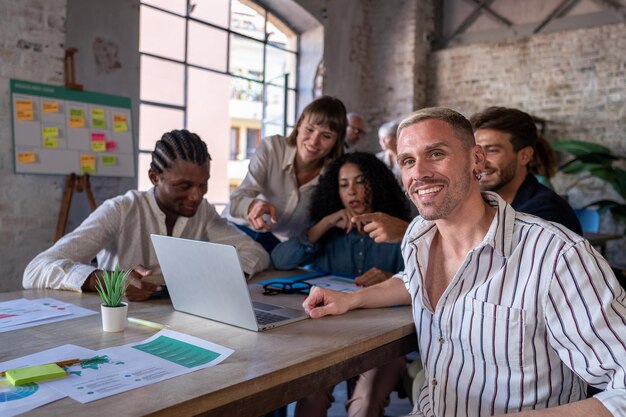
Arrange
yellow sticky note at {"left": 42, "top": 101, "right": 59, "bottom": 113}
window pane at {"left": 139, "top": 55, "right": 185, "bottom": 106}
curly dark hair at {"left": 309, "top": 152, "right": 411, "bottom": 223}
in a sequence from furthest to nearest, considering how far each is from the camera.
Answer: window pane at {"left": 139, "top": 55, "right": 185, "bottom": 106}, yellow sticky note at {"left": 42, "top": 101, "right": 59, "bottom": 113}, curly dark hair at {"left": 309, "top": 152, "right": 411, "bottom": 223}

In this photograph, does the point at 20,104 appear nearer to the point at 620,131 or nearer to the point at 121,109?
the point at 121,109

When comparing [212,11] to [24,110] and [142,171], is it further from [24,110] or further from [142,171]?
[24,110]

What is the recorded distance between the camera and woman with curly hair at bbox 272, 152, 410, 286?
2617 millimetres

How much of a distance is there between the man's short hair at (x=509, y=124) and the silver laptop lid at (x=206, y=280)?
143 cm

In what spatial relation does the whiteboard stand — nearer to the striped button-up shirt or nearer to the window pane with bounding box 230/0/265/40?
the window pane with bounding box 230/0/265/40

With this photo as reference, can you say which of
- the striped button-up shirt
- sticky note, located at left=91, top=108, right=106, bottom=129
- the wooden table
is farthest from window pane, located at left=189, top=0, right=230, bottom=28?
the striped button-up shirt

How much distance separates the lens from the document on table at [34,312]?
5.20 feet

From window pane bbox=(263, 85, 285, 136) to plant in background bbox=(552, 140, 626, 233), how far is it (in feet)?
11.0

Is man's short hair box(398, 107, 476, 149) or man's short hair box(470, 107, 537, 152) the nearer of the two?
man's short hair box(398, 107, 476, 149)

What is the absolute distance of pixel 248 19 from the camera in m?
7.11

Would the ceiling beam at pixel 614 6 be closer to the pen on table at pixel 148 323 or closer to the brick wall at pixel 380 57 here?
the brick wall at pixel 380 57

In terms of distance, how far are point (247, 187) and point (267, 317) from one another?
4.72 ft

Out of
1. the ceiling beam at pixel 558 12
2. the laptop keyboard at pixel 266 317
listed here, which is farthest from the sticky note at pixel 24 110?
the ceiling beam at pixel 558 12

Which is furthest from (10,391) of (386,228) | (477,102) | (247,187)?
(477,102)
